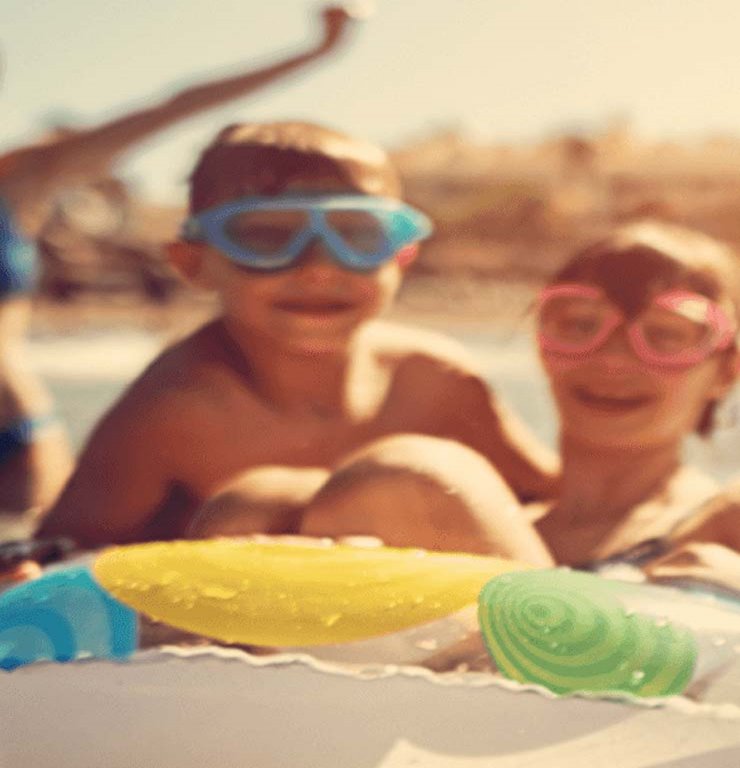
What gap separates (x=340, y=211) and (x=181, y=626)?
2.33ft

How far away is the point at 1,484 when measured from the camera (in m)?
2.13

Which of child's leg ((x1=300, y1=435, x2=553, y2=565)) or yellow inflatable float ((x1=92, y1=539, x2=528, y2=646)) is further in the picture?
child's leg ((x1=300, y1=435, x2=553, y2=565))

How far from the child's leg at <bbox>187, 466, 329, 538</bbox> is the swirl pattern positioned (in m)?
0.23

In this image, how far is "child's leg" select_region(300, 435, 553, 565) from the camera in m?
1.18

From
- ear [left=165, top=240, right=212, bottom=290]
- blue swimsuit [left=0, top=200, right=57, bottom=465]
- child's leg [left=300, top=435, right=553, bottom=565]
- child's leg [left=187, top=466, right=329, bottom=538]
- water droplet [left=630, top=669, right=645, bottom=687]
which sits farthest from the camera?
blue swimsuit [left=0, top=200, right=57, bottom=465]

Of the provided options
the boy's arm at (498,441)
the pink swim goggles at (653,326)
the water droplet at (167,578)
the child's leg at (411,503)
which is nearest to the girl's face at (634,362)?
the pink swim goggles at (653,326)

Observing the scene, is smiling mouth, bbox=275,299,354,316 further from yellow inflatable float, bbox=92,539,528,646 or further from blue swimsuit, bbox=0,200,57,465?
blue swimsuit, bbox=0,200,57,465

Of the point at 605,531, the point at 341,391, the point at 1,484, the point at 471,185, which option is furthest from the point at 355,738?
the point at 471,185

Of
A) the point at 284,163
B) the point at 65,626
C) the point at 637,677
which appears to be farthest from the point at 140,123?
the point at 637,677

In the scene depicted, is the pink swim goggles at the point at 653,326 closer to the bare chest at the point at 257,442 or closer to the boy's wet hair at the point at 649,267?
the boy's wet hair at the point at 649,267

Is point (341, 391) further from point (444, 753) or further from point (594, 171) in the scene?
point (594, 171)

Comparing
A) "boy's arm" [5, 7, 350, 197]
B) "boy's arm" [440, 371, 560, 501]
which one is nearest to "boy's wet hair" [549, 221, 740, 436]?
"boy's arm" [440, 371, 560, 501]

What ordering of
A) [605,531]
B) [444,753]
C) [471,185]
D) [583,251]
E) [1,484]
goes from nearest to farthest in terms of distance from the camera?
[444,753]
[605,531]
[583,251]
[1,484]
[471,185]

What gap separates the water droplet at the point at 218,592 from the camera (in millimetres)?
1061
